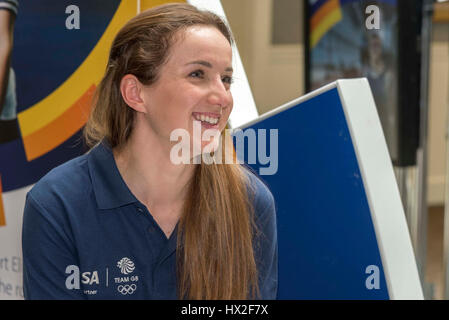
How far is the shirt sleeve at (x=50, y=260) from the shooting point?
3.13 feet

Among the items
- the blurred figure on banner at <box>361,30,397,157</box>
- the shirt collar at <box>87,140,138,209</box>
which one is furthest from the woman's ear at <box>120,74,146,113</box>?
the blurred figure on banner at <box>361,30,397,157</box>

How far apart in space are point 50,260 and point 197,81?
35cm

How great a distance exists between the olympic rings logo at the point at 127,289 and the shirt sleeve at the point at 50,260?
0.19 ft

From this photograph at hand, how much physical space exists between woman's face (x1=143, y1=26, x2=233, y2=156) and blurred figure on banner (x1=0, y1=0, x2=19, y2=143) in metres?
0.46

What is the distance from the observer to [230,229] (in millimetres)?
996

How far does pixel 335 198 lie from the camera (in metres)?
1.04

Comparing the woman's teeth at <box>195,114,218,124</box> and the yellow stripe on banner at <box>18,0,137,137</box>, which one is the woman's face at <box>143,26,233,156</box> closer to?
the woman's teeth at <box>195,114,218,124</box>

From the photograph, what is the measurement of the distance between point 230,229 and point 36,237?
30 centimetres

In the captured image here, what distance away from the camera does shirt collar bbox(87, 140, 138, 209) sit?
3.23 feet

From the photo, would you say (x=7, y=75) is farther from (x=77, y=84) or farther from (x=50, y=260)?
(x=50, y=260)

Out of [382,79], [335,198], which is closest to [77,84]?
[335,198]
